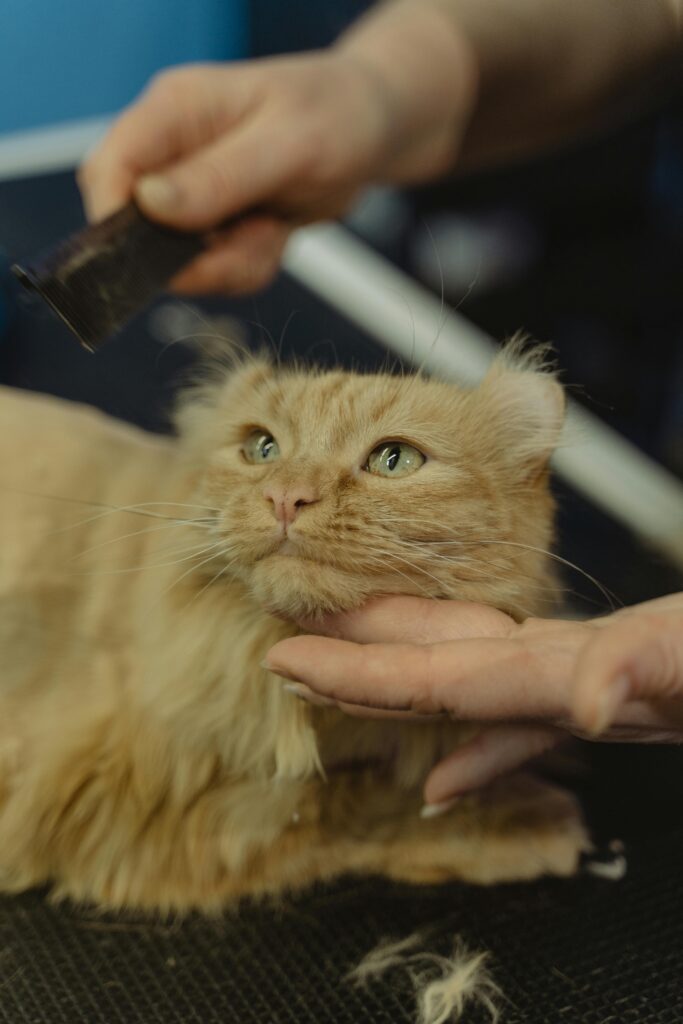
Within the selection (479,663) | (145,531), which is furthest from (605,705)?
(145,531)

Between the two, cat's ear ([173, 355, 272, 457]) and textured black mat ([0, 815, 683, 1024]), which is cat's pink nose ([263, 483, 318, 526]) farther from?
textured black mat ([0, 815, 683, 1024])

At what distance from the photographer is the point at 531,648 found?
67 centimetres

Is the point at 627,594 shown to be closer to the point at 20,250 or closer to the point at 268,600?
the point at 268,600

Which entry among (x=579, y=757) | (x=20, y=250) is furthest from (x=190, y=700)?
(x=20, y=250)

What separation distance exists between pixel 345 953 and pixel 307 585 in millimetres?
371

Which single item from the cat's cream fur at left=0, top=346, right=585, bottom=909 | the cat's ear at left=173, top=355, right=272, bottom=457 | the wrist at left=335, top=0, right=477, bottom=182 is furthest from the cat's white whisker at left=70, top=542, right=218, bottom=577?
the wrist at left=335, top=0, right=477, bottom=182

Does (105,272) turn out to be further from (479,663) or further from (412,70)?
(412,70)

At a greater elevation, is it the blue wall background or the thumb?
the blue wall background

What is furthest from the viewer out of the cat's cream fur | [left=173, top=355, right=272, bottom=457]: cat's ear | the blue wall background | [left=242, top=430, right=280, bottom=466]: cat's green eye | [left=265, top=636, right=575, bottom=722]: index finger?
the blue wall background

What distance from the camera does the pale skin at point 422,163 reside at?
66cm

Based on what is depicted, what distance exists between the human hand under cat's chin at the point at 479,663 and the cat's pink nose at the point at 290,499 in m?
0.10

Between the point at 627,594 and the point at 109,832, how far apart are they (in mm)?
643

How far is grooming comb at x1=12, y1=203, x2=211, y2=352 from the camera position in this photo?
76cm

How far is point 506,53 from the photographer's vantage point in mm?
1317
